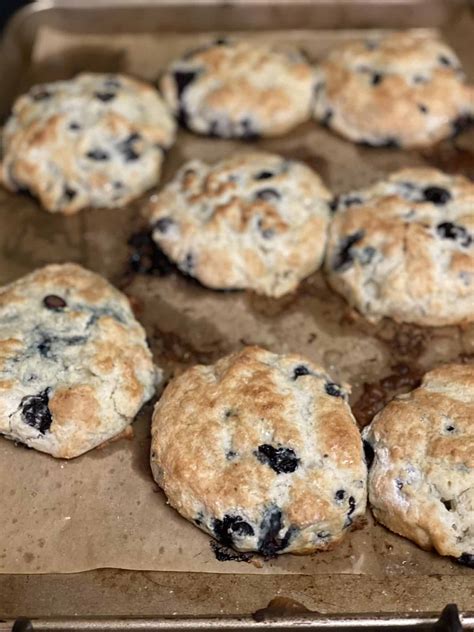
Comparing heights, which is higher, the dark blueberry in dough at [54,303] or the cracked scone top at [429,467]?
the dark blueberry in dough at [54,303]

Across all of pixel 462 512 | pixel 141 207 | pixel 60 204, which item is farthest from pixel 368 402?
pixel 60 204

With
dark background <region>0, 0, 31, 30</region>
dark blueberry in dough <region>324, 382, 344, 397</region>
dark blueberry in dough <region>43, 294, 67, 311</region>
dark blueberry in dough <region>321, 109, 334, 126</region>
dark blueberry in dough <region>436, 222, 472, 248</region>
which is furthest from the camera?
dark background <region>0, 0, 31, 30</region>

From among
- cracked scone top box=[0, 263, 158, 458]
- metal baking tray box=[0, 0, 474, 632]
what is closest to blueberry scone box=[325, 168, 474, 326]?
cracked scone top box=[0, 263, 158, 458]

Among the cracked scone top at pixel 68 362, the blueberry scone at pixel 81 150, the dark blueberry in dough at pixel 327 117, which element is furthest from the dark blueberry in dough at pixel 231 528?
the dark blueberry in dough at pixel 327 117

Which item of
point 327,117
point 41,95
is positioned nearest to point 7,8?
point 41,95

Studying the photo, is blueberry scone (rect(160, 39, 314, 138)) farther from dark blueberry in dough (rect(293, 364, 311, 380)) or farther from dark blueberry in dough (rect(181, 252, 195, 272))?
dark blueberry in dough (rect(293, 364, 311, 380))

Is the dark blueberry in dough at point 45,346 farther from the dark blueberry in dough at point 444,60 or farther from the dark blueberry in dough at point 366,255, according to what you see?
the dark blueberry in dough at point 444,60

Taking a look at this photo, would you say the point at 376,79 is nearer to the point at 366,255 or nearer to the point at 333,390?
the point at 366,255
